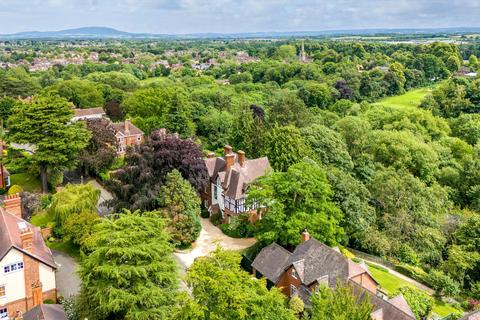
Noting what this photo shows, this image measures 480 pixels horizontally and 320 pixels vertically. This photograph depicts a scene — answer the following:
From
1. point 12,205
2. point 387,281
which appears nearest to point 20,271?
point 12,205

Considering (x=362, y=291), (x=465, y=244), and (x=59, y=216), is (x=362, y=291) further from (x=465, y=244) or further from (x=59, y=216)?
(x=59, y=216)

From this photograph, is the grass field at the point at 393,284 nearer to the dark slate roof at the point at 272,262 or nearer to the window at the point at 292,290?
the window at the point at 292,290

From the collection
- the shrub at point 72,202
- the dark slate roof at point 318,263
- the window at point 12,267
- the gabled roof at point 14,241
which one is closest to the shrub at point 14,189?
the shrub at point 72,202

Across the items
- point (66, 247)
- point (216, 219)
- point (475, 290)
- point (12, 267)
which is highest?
point (12, 267)

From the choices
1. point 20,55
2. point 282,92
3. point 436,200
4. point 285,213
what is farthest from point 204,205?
point 20,55

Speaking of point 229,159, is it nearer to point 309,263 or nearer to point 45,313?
point 309,263

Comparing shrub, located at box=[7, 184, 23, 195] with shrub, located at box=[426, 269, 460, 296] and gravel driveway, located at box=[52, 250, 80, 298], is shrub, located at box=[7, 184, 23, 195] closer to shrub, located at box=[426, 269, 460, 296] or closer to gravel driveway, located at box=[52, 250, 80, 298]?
gravel driveway, located at box=[52, 250, 80, 298]
